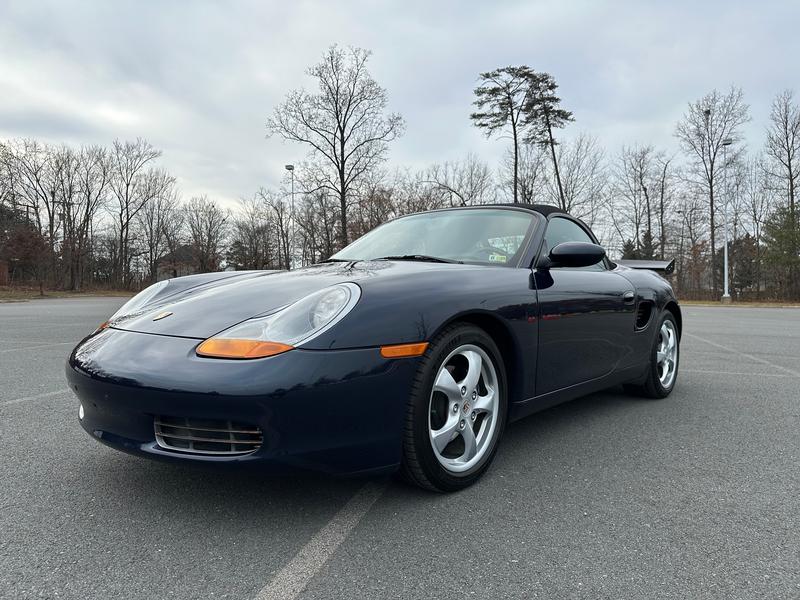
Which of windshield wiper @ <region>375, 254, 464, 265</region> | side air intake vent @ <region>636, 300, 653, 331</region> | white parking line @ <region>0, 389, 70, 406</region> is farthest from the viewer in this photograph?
white parking line @ <region>0, 389, 70, 406</region>

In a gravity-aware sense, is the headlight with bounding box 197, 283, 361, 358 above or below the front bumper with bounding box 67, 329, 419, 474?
above

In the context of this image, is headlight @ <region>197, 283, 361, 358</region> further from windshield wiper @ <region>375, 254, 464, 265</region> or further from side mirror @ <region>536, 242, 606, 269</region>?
side mirror @ <region>536, 242, 606, 269</region>

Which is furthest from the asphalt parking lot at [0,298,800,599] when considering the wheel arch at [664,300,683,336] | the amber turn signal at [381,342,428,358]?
the wheel arch at [664,300,683,336]

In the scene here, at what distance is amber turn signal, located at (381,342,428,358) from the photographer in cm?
197

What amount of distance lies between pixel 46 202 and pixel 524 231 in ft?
166

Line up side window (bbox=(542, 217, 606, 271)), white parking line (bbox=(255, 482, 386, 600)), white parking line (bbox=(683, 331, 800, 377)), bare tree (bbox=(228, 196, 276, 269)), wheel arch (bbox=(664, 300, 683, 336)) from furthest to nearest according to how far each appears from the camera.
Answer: bare tree (bbox=(228, 196, 276, 269)) → white parking line (bbox=(683, 331, 800, 377)) → wheel arch (bbox=(664, 300, 683, 336)) → side window (bbox=(542, 217, 606, 271)) → white parking line (bbox=(255, 482, 386, 600))

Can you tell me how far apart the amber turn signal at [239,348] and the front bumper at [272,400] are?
0.09 ft

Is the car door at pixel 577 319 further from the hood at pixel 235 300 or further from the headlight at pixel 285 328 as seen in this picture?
the headlight at pixel 285 328

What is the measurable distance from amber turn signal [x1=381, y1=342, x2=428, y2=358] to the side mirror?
44.0 inches

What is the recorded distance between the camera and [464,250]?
2.98 m

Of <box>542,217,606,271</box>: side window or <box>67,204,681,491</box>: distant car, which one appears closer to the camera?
<box>67,204,681,491</box>: distant car

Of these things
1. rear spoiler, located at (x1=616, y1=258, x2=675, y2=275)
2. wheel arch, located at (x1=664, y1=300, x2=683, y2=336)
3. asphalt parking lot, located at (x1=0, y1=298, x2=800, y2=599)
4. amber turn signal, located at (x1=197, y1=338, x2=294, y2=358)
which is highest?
rear spoiler, located at (x1=616, y1=258, x2=675, y2=275)

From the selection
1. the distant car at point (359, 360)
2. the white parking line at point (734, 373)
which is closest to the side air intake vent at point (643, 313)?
the distant car at point (359, 360)

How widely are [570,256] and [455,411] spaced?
43.9 inches
